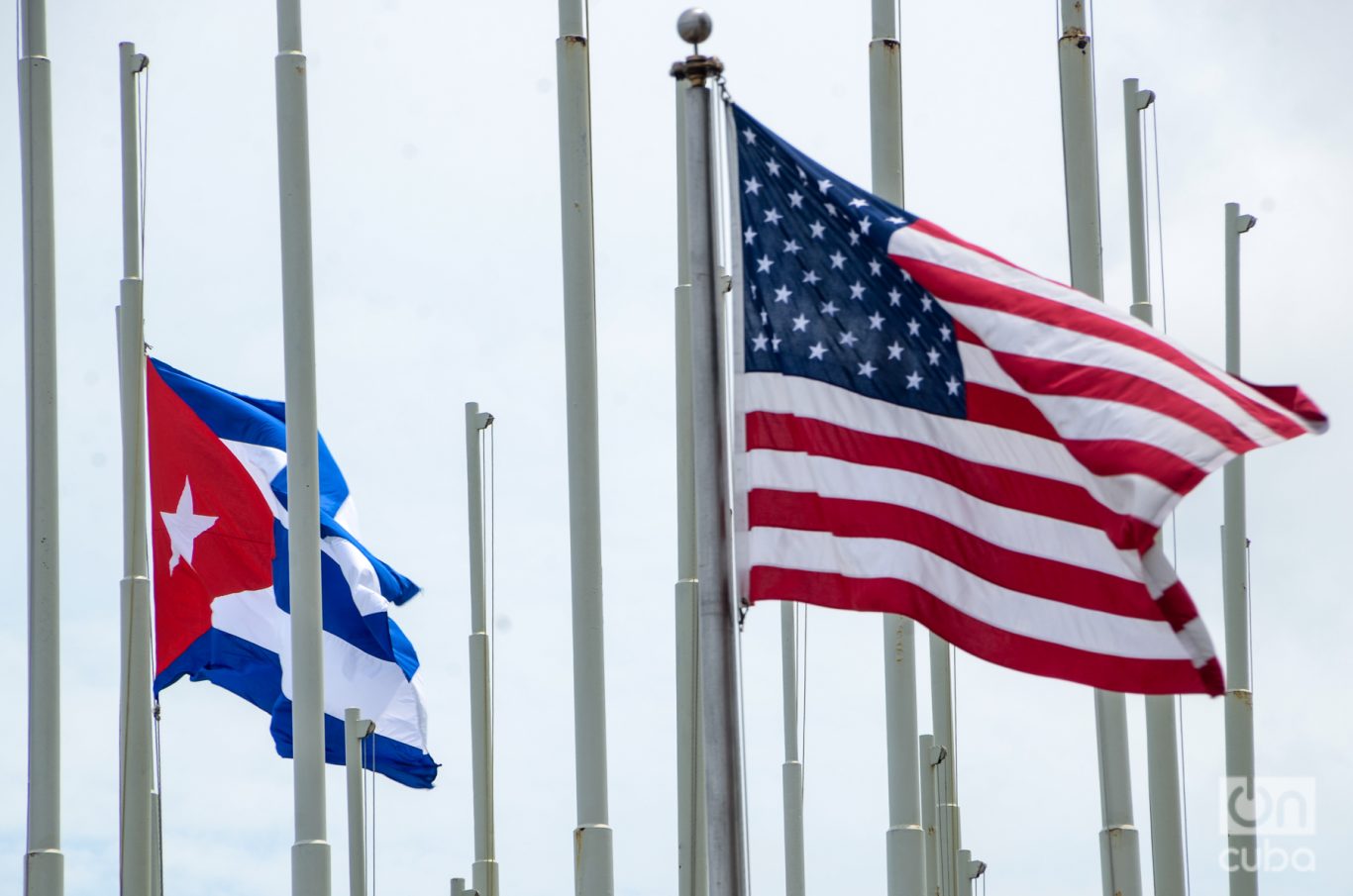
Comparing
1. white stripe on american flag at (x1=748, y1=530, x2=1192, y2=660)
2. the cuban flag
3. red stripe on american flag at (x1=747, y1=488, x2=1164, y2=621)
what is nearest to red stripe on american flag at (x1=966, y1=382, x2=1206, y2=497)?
red stripe on american flag at (x1=747, y1=488, x2=1164, y2=621)

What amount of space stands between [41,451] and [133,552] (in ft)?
6.09

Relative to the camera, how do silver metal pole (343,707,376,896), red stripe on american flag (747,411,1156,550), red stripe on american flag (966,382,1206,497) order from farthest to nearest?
silver metal pole (343,707,376,896)
red stripe on american flag (747,411,1156,550)
red stripe on american flag (966,382,1206,497)

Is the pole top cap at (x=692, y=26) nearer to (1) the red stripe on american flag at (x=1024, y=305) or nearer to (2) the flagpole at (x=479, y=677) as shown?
(1) the red stripe on american flag at (x=1024, y=305)

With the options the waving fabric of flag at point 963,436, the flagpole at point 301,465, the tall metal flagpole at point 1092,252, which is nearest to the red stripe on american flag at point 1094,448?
the waving fabric of flag at point 963,436

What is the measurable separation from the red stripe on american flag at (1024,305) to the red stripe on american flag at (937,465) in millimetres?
804

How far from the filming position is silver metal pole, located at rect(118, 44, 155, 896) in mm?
20734

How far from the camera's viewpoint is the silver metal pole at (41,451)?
1941 cm

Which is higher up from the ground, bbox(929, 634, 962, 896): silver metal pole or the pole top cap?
the pole top cap

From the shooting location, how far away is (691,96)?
1195 cm

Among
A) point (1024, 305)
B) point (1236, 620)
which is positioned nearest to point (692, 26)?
point (1024, 305)

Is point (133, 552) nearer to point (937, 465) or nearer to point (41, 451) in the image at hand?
point (41, 451)

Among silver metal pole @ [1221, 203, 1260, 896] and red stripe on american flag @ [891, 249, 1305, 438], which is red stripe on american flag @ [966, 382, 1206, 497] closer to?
red stripe on american flag @ [891, 249, 1305, 438]

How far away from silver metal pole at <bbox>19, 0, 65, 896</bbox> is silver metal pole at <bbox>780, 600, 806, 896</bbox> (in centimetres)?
1179

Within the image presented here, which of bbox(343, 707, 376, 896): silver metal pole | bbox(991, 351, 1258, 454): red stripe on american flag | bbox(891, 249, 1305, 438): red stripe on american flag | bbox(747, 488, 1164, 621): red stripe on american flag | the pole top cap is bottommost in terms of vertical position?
bbox(343, 707, 376, 896): silver metal pole
